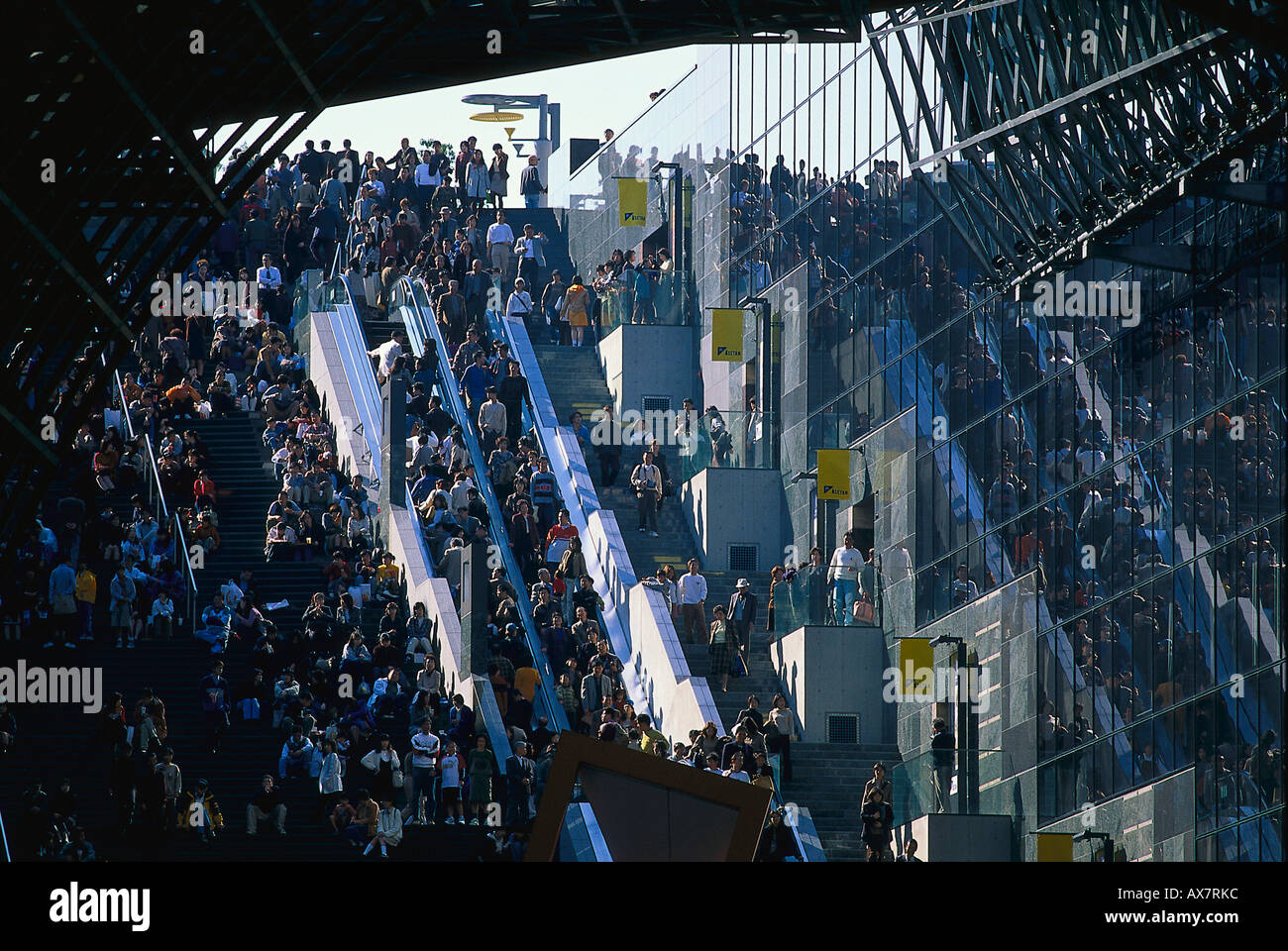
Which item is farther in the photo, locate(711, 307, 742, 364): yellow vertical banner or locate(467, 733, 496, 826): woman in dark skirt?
locate(711, 307, 742, 364): yellow vertical banner

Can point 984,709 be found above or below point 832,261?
below

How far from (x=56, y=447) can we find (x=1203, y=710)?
45.9ft

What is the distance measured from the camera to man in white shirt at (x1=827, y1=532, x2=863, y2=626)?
3347cm

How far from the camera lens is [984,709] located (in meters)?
31.0

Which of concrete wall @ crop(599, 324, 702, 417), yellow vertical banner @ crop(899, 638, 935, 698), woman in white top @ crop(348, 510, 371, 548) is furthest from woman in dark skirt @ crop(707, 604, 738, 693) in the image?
concrete wall @ crop(599, 324, 702, 417)

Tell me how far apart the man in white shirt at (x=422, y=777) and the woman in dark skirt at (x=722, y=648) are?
6418 millimetres

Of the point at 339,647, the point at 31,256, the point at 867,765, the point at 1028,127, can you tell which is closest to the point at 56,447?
the point at 31,256

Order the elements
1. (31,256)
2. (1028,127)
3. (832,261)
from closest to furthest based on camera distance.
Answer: (31,256)
(1028,127)
(832,261)

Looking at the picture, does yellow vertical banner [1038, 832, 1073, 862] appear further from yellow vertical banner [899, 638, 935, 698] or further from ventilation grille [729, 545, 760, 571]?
ventilation grille [729, 545, 760, 571]

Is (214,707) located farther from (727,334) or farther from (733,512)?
(727,334)

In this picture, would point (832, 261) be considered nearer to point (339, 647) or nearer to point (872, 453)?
point (872, 453)

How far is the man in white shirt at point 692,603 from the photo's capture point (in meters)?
33.0

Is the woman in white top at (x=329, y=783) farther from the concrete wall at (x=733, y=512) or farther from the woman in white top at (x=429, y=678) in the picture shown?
the concrete wall at (x=733, y=512)

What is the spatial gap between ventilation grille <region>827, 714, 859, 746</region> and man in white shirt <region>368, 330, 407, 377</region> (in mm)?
9080
